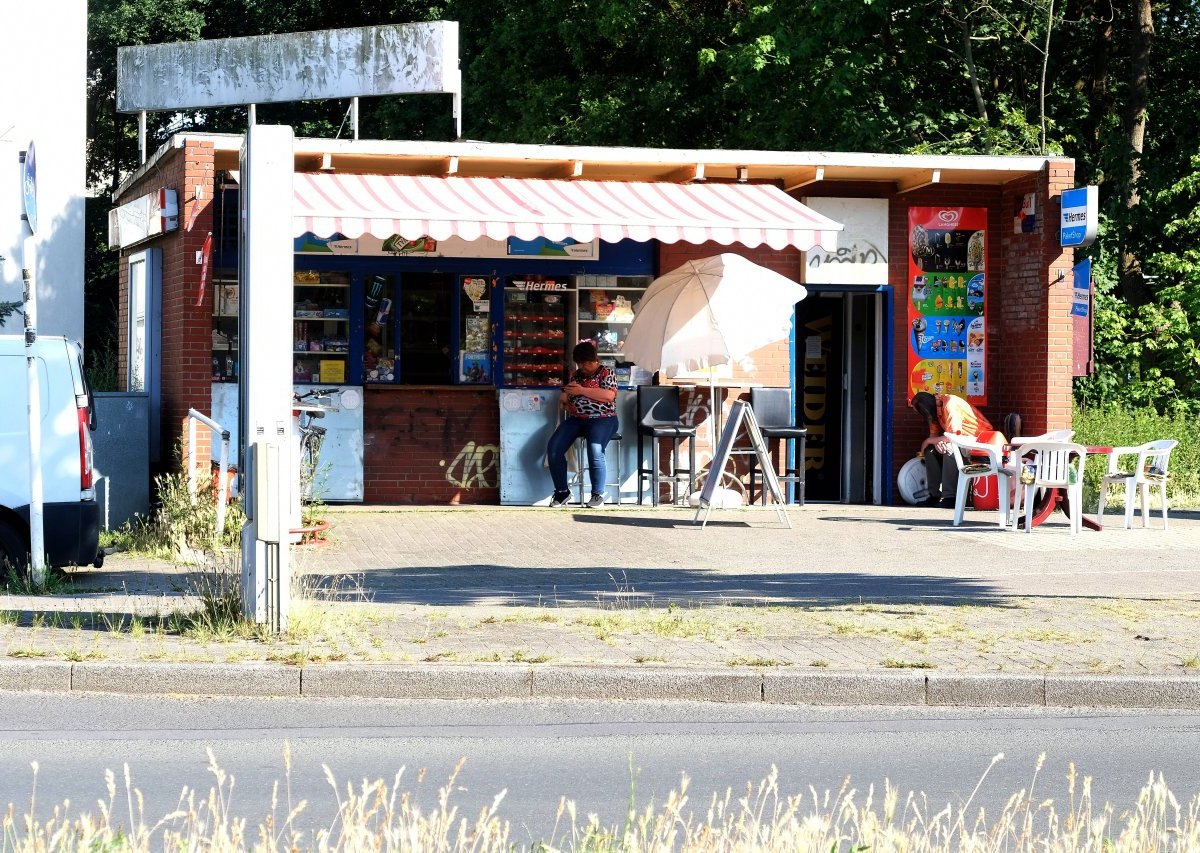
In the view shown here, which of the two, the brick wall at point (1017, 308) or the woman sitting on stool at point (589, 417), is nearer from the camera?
the woman sitting on stool at point (589, 417)

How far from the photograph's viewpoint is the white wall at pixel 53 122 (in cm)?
2473

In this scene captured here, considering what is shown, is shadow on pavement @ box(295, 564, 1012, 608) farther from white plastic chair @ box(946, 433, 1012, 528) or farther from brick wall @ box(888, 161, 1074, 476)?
brick wall @ box(888, 161, 1074, 476)

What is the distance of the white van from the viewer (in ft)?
35.0

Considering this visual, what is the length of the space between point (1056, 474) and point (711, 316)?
3506mm

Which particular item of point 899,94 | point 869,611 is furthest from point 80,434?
point 899,94

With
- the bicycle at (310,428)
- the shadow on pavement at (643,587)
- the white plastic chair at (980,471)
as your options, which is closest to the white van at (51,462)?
the shadow on pavement at (643,587)

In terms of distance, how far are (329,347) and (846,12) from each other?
12.3 metres

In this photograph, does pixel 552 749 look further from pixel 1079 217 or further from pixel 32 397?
pixel 1079 217

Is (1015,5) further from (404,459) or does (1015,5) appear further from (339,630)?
(339,630)

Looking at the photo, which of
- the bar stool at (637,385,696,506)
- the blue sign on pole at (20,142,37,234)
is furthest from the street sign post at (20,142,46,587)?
the bar stool at (637,385,696,506)

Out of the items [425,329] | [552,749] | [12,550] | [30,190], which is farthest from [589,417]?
[552,749]

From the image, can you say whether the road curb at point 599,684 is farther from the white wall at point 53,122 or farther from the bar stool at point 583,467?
the white wall at point 53,122

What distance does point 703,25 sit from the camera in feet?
96.1

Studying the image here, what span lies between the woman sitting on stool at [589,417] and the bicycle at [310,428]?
2.37 m
